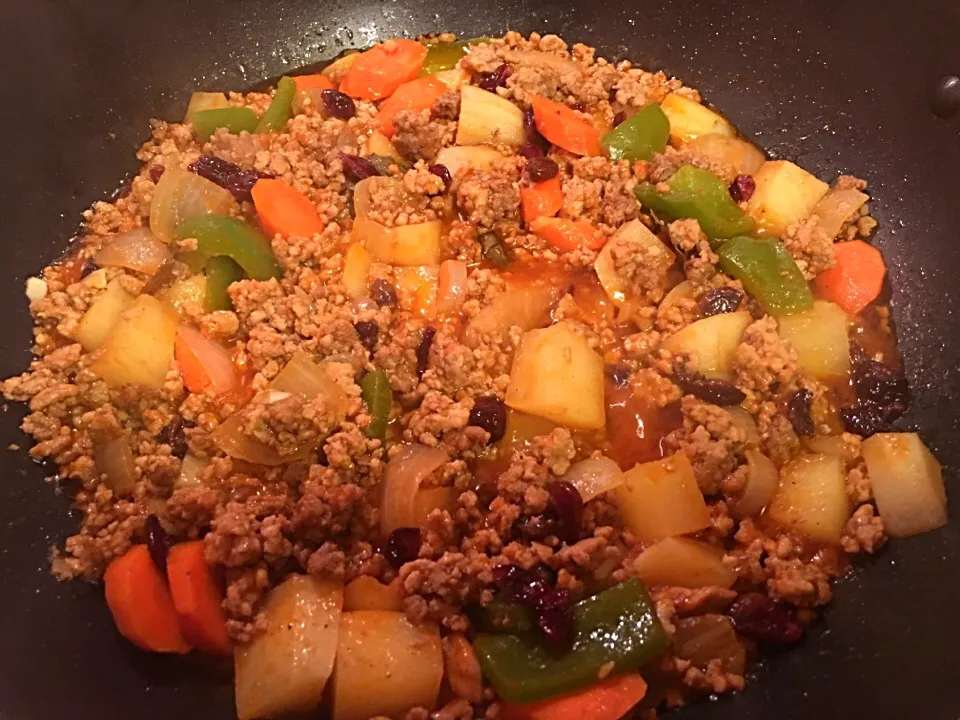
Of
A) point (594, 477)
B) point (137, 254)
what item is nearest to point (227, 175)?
point (137, 254)

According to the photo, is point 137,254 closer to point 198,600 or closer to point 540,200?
point 198,600

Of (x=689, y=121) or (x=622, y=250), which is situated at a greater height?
(x=689, y=121)

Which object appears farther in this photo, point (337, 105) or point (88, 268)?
point (337, 105)

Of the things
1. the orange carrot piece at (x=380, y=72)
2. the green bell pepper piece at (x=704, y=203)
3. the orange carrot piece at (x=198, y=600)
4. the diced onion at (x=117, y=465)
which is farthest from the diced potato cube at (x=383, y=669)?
the orange carrot piece at (x=380, y=72)

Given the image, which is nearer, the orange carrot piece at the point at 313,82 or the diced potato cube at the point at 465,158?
the diced potato cube at the point at 465,158

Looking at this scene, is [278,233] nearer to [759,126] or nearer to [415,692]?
[415,692]

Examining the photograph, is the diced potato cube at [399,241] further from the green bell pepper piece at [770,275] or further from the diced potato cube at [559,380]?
the green bell pepper piece at [770,275]
